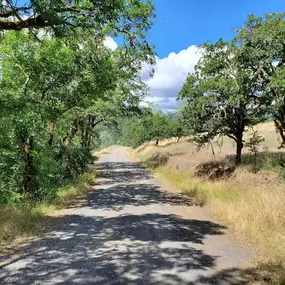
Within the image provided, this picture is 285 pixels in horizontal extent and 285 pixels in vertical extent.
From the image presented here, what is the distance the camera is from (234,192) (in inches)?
456

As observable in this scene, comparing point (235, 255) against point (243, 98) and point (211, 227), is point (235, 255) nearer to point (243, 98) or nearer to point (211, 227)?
point (211, 227)

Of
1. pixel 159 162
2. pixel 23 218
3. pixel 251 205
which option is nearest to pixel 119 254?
pixel 23 218

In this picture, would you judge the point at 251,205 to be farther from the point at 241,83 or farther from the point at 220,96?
the point at 220,96

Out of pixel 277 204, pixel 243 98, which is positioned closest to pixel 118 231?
pixel 277 204

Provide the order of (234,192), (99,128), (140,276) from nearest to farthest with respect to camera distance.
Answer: (140,276), (234,192), (99,128)

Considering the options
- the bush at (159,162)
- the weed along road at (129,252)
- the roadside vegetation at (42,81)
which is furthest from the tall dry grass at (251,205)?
the bush at (159,162)

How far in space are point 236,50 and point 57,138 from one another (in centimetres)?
1257

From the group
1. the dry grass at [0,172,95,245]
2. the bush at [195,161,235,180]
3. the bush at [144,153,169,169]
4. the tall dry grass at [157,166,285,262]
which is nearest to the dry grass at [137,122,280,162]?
the bush at [195,161,235,180]

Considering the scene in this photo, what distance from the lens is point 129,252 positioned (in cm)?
654

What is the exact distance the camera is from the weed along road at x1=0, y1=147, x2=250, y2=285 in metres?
5.28

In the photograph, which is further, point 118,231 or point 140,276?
point 118,231

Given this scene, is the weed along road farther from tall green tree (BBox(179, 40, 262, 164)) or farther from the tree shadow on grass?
tall green tree (BBox(179, 40, 262, 164))

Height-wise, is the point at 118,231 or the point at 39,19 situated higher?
the point at 39,19

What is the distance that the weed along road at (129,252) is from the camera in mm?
5281
